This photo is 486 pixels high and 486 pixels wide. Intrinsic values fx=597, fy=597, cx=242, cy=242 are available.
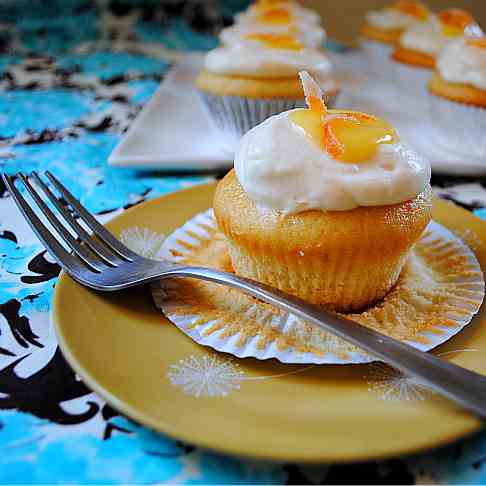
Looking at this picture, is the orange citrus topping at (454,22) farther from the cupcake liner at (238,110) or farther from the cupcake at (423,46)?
the cupcake liner at (238,110)

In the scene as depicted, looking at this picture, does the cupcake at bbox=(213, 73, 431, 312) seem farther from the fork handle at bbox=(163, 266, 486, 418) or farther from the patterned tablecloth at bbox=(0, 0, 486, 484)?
the patterned tablecloth at bbox=(0, 0, 486, 484)

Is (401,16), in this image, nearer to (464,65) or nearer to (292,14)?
(292,14)

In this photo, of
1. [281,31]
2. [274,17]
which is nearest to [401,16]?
[274,17]

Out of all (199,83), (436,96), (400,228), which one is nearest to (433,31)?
(436,96)

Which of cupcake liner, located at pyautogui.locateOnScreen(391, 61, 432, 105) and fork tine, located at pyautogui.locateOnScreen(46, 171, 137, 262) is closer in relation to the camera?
fork tine, located at pyautogui.locateOnScreen(46, 171, 137, 262)

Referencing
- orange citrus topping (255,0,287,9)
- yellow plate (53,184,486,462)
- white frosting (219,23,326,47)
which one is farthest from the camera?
orange citrus topping (255,0,287,9)

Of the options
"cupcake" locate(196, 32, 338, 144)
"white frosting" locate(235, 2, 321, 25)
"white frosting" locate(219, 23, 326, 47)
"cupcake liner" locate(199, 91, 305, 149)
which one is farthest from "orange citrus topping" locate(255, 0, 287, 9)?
"cupcake liner" locate(199, 91, 305, 149)
